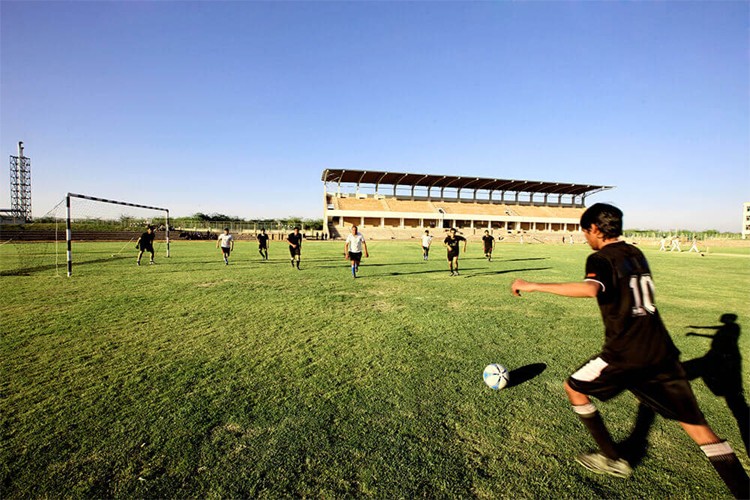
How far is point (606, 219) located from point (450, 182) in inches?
2608

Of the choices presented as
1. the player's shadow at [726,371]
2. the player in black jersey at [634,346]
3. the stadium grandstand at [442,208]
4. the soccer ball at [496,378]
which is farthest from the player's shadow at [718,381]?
the stadium grandstand at [442,208]

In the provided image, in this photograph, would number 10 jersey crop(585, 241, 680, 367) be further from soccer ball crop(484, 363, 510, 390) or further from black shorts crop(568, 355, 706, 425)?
soccer ball crop(484, 363, 510, 390)

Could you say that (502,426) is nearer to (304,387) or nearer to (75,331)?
(304,387)

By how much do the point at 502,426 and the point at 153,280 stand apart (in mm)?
12299

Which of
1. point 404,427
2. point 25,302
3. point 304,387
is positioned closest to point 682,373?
point 404,427

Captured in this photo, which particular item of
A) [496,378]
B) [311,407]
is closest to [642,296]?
[496,378]

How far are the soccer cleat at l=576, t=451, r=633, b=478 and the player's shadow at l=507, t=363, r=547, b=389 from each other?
1372 mm

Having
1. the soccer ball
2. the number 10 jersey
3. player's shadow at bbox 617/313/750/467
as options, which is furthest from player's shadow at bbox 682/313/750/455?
the soccer ball

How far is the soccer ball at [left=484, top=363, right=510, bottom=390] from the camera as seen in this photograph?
412cm

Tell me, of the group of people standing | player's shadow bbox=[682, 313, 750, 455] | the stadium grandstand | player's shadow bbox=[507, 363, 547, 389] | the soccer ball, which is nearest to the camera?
player's shadow bbox=[682, 313, 750, 455]

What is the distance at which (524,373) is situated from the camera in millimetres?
4594

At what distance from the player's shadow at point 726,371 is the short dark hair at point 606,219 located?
232cm

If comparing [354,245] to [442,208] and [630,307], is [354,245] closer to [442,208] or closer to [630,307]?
[630,307]

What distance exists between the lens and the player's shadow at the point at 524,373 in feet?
14.2
